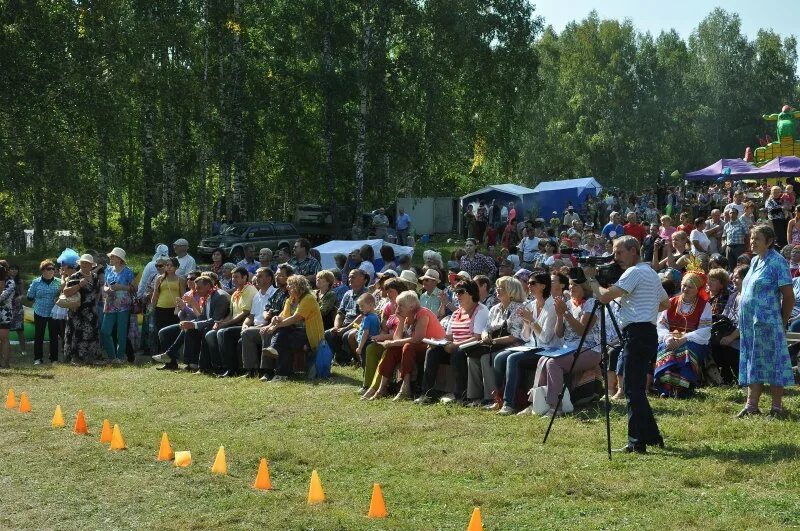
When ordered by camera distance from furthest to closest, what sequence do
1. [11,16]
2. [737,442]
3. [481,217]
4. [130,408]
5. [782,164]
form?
[481,217] → [782,164] → [11,16] → [130,408] → [737,442]

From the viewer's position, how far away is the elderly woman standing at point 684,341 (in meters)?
10.2

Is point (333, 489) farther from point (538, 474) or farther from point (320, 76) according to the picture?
point (320, 76)

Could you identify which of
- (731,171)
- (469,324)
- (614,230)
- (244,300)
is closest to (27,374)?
(244,300)

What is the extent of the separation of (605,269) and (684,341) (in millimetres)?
2984

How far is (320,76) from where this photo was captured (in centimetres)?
3116

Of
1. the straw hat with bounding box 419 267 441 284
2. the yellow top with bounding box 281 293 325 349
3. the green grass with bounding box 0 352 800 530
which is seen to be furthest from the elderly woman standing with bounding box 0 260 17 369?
the straw hat with bounding box 419 267 441 284

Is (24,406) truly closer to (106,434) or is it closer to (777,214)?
(106,434)

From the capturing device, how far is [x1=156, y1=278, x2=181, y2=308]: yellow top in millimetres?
15156

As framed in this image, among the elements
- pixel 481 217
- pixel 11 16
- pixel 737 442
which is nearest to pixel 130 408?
pixel 737 442

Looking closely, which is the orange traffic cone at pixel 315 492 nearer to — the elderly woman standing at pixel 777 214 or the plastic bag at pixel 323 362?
the plastic bag at pixel 323 362

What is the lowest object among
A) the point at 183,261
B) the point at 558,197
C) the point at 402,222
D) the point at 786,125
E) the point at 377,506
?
the point at 377,506

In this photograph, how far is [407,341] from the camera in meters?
11.2

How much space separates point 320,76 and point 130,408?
21429 millimetres

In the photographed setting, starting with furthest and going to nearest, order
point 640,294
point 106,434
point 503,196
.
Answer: point 503,196
point 106,434
point 640,294
